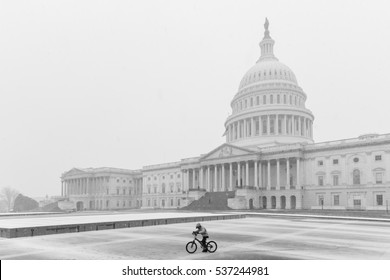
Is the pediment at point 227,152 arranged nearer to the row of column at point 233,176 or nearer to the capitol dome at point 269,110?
the row of column at point 233,176

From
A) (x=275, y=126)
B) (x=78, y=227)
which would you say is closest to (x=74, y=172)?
(x=275, y=126)

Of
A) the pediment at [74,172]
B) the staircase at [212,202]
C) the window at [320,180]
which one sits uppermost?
the pediment at [74,172]

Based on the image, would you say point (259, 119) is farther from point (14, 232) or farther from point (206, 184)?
point (14, 232)

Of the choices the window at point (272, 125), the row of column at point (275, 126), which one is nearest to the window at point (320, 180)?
the row of column at point (275, 126)

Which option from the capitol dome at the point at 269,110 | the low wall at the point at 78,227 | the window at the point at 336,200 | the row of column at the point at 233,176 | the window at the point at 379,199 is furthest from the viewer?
the capitol dome at the point at 269,110

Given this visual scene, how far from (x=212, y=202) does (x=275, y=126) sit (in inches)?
1293

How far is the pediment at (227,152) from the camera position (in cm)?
9031

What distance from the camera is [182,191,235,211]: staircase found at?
7856cm

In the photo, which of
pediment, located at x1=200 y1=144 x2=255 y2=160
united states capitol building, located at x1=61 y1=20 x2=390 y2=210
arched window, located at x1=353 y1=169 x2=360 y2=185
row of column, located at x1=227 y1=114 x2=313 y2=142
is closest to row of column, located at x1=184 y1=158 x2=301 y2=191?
united states capitol building, located at x1=61 y1=20 x2=390 y2=210

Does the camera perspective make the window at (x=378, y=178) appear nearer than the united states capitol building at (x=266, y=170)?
Yes

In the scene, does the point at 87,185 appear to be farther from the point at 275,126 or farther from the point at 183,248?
the point at 183,248

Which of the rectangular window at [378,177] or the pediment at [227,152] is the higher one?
the pediment at [227,152]

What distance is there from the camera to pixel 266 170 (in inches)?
3595
